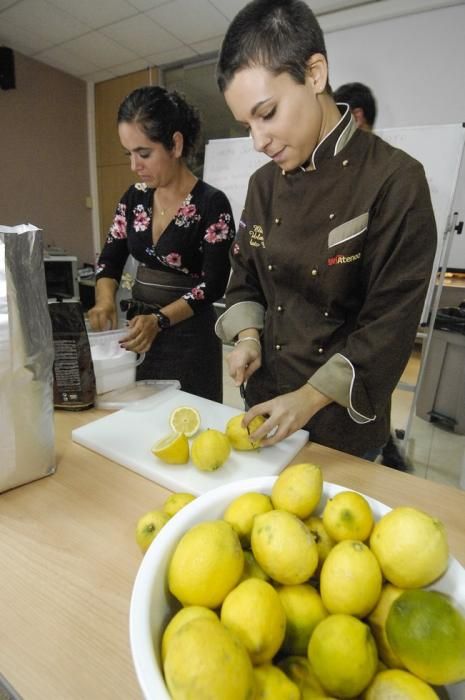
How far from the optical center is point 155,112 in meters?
1.20

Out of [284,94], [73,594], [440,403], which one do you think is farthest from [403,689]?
[440,403]

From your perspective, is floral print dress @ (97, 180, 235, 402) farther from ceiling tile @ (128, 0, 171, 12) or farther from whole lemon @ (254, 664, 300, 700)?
ceiling tile @ (128, 0, 171, 12)

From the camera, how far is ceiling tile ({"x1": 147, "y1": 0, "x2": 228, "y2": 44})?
2973mm

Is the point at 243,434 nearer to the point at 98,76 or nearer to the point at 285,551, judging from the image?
the point at 285,551

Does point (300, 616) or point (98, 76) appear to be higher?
point (98, 76)

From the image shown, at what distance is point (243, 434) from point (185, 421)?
5.6 inches

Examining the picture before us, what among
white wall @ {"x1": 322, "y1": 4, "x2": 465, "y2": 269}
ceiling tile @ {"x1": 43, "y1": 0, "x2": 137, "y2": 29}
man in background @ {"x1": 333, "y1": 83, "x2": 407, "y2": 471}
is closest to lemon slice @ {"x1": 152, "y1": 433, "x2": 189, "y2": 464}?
man in background @ {"x1": 333, "y1": 83, "x2": 407, "y2": 471}

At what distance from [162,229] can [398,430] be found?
196cm

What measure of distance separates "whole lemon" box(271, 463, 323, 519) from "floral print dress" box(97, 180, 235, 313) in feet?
3.03

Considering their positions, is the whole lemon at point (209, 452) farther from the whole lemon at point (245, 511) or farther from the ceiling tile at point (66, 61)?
the ceiling tile at point (66, 61)

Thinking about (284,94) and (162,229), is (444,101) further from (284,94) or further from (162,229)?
(284,94)

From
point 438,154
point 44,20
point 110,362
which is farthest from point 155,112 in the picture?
point 44,20

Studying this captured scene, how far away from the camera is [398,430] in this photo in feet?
8.21

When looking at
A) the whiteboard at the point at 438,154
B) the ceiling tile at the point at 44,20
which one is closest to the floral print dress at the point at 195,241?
the whiteboard at the point at 438,154
